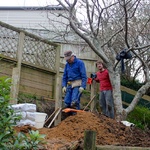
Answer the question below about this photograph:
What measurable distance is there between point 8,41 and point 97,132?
4.12 meters

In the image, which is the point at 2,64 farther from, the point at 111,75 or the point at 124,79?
the point at 124,79

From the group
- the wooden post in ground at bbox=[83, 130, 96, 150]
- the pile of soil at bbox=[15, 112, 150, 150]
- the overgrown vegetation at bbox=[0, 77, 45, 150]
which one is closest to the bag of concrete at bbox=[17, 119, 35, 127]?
the pile of soil at bbox=[15, 112, 150, 150]

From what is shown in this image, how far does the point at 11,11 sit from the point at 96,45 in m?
11.7

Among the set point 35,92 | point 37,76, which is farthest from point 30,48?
point 35,92

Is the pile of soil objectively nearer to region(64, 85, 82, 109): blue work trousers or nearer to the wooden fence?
region(64, 85, 82, 109): blue work trousers

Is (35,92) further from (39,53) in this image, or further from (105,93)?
(105,93)

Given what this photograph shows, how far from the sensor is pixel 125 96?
941 cm

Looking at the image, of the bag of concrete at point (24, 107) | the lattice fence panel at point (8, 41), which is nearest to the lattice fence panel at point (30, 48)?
the lattice fence panel at point (8, 41)

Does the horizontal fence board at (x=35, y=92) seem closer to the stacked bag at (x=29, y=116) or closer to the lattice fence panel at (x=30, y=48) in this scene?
the lattice fence panel at (x=30, y=48)

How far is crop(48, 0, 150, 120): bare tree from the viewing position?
724cm

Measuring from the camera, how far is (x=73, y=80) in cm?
659

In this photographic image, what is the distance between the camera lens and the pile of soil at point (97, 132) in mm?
4398

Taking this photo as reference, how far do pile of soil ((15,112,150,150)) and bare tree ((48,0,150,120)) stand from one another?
2.14m

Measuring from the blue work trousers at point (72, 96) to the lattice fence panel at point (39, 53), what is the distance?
187 cm
